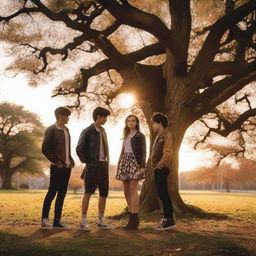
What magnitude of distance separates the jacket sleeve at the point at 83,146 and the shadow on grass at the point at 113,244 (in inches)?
51.3

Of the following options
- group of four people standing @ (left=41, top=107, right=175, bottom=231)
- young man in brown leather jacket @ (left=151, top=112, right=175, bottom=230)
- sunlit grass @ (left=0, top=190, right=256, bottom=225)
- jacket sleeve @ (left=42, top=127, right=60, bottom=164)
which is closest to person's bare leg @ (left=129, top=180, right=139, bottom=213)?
group of four people standing @ (left=41, top=107, right=175, bottom=231)

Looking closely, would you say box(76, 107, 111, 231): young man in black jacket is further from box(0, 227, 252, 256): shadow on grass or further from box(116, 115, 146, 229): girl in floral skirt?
box(0, 227, 252, 256): shadow on grass

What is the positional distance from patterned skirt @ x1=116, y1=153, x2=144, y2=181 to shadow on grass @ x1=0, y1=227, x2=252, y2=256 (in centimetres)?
102

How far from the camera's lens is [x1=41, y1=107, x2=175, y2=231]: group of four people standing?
6.71 meters

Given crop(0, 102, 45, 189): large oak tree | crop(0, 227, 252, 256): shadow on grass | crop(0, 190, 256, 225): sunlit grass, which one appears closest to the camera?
crop(0, 227, 252, 256): shadow on grass

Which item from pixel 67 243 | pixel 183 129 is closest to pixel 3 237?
pixel 67 243

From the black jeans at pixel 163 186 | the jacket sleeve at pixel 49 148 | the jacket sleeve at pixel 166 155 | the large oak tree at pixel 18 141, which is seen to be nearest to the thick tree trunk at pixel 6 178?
the large oak tree at pixel 18 141

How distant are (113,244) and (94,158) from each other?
6.09 feet

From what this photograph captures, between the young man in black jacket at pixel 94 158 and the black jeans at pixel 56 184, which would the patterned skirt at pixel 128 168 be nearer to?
the young man in black jacket at pixel 94 158

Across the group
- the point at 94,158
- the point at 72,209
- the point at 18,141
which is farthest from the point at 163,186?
the point at 18,141

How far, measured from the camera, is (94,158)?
22.1ft

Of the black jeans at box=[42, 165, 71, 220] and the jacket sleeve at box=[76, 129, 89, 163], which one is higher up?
the jacket sleeve at box=[76, 129, 89, 163]

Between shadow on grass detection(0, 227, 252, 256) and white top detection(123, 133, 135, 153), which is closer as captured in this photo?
shadow on grass detection(0, 227, 252, 256)

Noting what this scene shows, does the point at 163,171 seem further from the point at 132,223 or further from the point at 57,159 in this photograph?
the point at 57,159
